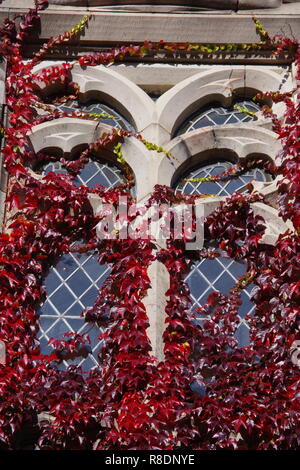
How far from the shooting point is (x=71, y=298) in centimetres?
827

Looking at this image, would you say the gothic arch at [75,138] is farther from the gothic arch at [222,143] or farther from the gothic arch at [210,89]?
the gothic arch at [210,89]

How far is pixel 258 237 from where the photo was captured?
8469mm

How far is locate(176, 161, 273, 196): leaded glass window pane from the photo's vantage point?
353 inches

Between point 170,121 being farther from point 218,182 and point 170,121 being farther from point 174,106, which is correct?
point 218,182

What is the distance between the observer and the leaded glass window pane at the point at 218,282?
8148mm

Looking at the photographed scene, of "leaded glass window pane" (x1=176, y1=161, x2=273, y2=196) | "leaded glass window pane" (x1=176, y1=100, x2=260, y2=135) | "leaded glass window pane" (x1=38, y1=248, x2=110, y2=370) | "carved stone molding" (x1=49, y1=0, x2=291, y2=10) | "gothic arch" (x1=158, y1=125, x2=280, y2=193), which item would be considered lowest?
"leaded glass window pane" (x1=38, y1=248, x2=110, y2=370)

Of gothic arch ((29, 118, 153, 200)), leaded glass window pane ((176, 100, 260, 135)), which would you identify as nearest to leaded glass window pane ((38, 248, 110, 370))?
gothic arch ((29, 118, 153, 200))

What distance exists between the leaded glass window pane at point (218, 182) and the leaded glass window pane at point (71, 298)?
1.10 metres

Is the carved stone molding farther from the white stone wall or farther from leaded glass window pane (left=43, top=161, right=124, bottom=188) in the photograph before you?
leaded glass window pane (left=43, top=161, right=124, bottom=188)

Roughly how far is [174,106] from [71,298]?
2117mm

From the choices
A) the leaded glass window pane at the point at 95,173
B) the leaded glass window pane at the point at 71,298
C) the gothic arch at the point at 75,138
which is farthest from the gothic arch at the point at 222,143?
the leaded glass window pane at the point at 71,298

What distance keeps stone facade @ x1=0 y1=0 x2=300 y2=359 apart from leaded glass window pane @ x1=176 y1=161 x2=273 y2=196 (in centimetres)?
8
